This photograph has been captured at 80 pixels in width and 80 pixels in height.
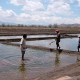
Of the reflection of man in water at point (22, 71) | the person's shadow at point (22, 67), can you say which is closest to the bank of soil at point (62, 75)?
the reflection of man in water at point (22, 71)

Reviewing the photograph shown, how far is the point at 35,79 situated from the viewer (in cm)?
931

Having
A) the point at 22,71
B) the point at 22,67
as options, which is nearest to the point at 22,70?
the point at 22,71

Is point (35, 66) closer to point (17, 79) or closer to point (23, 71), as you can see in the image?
point (23, 71)

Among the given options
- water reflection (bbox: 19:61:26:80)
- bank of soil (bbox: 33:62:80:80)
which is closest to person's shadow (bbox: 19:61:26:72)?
water reflection (bbox: 19:61:26:80)

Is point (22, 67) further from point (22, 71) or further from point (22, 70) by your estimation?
point (22, 71)

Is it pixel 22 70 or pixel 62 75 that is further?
pixel 22 70

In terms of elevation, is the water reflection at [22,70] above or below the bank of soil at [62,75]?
below

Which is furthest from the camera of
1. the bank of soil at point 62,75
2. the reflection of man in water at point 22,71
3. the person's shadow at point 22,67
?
the person's shadow at point 22,67

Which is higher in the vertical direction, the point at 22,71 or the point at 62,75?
the point at 62,75

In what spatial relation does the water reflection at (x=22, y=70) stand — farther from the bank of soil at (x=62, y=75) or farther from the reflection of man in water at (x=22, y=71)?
the bank of soil at (x=62, y=75)

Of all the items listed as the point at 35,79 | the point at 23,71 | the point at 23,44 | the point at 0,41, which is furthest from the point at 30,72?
the point at 0,41

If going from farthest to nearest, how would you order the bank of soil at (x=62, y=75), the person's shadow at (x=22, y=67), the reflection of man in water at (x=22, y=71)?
the person's shadow at (x=22, y=67)
the reflection of man in water at (x=22, y=71)
the bank of soil at (x=62, y=75)

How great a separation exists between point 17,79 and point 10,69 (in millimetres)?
1998

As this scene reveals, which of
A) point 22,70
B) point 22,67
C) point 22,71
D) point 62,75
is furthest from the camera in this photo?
point 22,67
